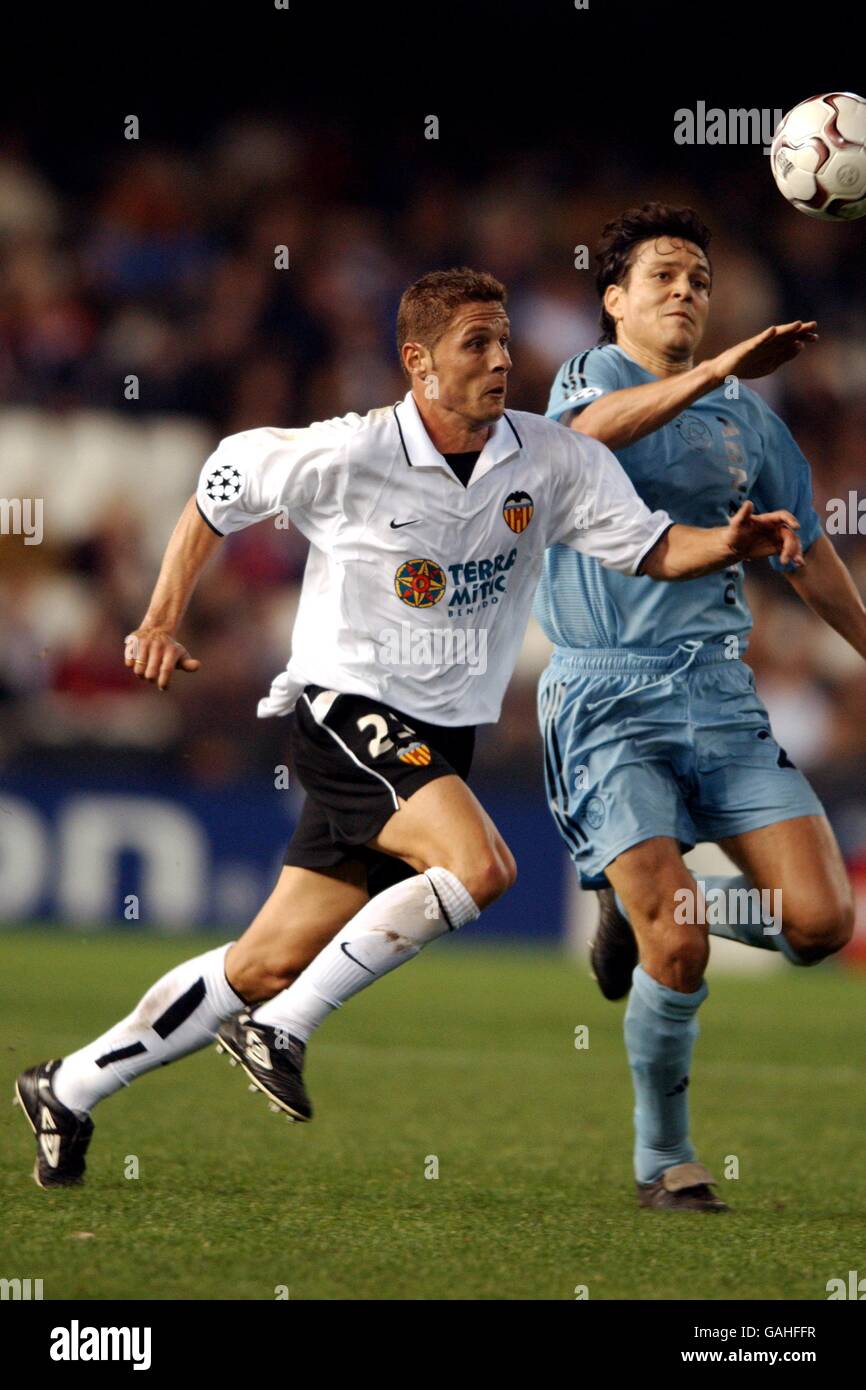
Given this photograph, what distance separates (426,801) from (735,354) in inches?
50.2

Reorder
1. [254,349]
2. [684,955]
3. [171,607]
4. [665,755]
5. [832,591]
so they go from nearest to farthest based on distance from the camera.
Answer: [171,607] → [684,955] → [665,755] → [832,591] → [254,349]

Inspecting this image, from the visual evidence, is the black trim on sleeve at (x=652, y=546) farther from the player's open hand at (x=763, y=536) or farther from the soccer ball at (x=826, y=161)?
the soccer ball at (x=826, y=161)

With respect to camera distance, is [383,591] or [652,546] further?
[652,546]

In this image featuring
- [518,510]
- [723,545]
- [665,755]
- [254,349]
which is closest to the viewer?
[723,545]

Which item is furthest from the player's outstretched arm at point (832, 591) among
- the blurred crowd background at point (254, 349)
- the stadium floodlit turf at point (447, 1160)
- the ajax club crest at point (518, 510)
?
the blurred crowd background at point (254, 349)

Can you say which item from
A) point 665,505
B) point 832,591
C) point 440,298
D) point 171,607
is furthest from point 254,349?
point 171,607

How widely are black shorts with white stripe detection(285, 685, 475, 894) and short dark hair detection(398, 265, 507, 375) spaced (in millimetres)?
884

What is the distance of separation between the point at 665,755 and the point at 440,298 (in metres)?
1.30

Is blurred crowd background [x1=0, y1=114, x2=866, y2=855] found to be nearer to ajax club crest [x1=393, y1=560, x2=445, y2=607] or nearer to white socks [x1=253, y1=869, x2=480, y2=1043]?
ajax club crest [x1=393, y1=560, x2=445, y2=607]

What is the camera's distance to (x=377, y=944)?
4410 millimetres

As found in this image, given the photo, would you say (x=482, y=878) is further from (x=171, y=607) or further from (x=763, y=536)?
(x=763, y=536)

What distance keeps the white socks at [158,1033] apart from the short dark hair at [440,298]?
1528 mm
